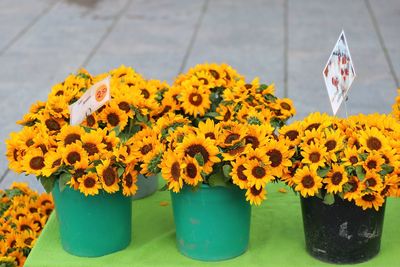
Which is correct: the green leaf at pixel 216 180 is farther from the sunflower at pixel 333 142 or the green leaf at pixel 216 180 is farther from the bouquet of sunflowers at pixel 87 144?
the sunflower at pixel 333 142

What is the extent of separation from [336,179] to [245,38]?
4088 millimetres

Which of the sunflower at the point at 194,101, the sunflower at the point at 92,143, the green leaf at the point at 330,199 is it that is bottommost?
the sunflower at the point at 194,101

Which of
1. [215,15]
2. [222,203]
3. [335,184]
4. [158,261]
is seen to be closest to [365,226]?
[335,184]

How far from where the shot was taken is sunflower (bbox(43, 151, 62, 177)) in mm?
2324

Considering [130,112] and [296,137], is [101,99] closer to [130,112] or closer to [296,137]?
[130,112]

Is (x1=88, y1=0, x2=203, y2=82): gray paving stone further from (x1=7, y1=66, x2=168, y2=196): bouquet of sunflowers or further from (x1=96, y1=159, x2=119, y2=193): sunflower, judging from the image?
(x1=96, y1=159, x2=119, y2=193): sunflower

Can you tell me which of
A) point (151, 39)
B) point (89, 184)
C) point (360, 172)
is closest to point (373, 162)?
point (360, 172)

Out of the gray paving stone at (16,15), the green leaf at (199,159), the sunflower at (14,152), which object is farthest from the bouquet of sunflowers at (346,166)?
the gray paving stone at (16,15)

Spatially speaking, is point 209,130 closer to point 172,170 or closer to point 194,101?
point 172,170

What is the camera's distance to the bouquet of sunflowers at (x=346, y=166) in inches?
87.7

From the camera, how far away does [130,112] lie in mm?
2590

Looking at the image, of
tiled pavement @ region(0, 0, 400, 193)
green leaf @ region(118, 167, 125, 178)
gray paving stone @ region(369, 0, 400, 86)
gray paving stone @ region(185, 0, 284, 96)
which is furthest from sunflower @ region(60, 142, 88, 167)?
gray paving stone @ region(369, 0, 400, 86)

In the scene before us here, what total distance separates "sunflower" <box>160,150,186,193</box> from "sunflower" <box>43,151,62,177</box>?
0.32 metres

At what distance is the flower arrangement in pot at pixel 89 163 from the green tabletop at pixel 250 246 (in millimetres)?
53
